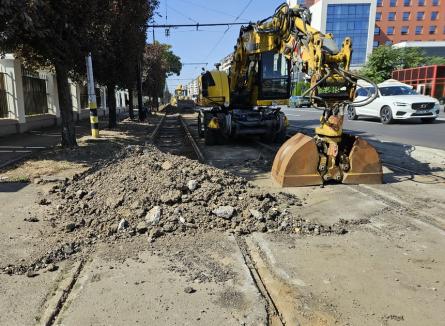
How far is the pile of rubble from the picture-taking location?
4.95m

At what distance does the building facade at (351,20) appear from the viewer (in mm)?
82438

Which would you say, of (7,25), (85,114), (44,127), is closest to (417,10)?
(85,114)

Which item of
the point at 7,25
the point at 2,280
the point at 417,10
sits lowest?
the point at 2,280

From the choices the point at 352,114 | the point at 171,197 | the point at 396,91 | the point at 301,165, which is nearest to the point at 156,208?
the point at 171,197

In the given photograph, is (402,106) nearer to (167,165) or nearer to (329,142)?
(329,142)

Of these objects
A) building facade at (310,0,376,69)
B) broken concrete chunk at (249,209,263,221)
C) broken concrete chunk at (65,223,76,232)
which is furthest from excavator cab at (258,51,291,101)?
building facade at (310,0,376,69)

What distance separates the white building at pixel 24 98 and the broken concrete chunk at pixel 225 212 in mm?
12401

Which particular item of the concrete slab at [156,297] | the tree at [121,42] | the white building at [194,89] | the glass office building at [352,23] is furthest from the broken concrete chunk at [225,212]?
the glass office building at [352,23]

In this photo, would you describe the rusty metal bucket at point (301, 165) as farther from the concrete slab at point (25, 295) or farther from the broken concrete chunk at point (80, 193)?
the concrete slab at point (25, 295)

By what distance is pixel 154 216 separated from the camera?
5008 millimetres

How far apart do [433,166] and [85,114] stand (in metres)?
22.5

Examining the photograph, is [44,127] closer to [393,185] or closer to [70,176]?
[70,176]

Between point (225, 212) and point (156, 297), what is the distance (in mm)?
1963

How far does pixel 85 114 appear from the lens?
26.0 meters
